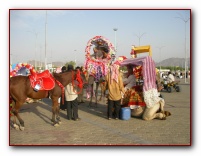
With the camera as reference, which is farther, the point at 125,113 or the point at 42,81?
the point at 125,113

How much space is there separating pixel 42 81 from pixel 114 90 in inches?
105

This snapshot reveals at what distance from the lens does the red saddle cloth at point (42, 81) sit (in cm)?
749

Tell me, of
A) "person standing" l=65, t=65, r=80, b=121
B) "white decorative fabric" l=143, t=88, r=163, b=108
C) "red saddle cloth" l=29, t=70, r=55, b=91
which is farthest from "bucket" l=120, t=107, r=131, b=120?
"red saddle cloth" l=29, t=70, r=55, b=91

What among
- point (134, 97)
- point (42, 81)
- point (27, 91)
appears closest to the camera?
point (27, 91)

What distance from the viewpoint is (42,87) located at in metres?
7.59

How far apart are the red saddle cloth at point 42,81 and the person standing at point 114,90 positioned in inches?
85.3

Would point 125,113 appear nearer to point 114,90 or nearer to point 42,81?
point 114,90

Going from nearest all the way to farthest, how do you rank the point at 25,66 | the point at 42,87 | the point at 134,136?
the point at 134,136, the point at 42,87, the point at 25,66

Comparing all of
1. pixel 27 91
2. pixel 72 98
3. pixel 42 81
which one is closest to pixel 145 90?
pixel 72 98

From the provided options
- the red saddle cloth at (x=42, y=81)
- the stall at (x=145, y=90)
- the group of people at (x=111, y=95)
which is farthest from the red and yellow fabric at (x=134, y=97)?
the red saddle cloth at (x=42, y=81)

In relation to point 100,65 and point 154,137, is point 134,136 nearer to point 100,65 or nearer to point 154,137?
point 154,137

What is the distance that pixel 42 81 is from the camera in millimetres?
7641

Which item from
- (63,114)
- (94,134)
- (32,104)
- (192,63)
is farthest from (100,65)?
(192,63)

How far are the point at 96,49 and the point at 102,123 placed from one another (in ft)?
16.5
